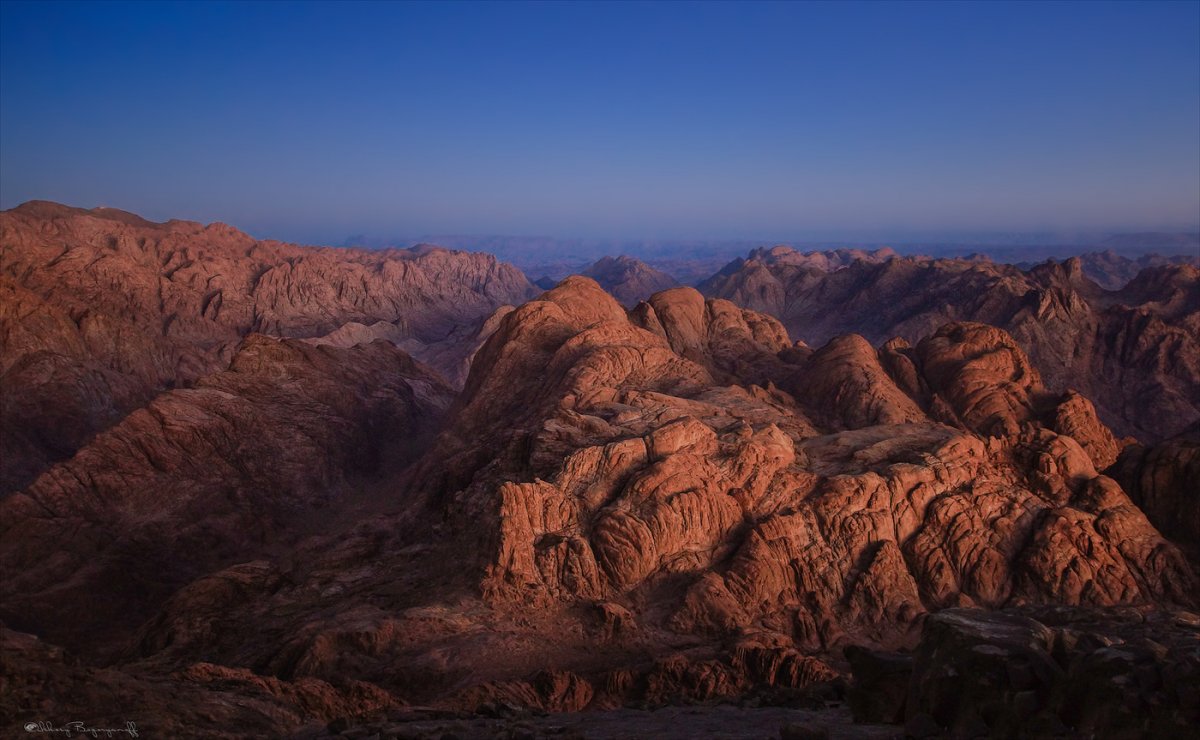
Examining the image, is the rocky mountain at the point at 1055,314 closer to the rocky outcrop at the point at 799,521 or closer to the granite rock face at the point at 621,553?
the granite rock face at the point at 621,553

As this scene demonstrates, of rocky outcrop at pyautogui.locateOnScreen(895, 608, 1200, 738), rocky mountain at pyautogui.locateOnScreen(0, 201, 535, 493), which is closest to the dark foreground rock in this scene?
rocky outcrop at pyautogui.locateOnScreen(895, 608, 1200, 738)

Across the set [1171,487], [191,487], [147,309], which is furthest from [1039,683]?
[147,309]

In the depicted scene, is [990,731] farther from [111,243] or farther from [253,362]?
Result: [111,243]

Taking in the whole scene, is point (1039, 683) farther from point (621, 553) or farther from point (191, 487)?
point (191, 487)

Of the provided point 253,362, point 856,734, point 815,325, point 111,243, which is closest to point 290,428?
point 253,362

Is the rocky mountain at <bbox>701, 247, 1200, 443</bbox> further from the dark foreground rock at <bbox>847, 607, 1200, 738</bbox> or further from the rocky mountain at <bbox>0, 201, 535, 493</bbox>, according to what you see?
the rocky mountain at <bbox>0, 201, 535, 493</bbox>

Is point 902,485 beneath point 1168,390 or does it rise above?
above
